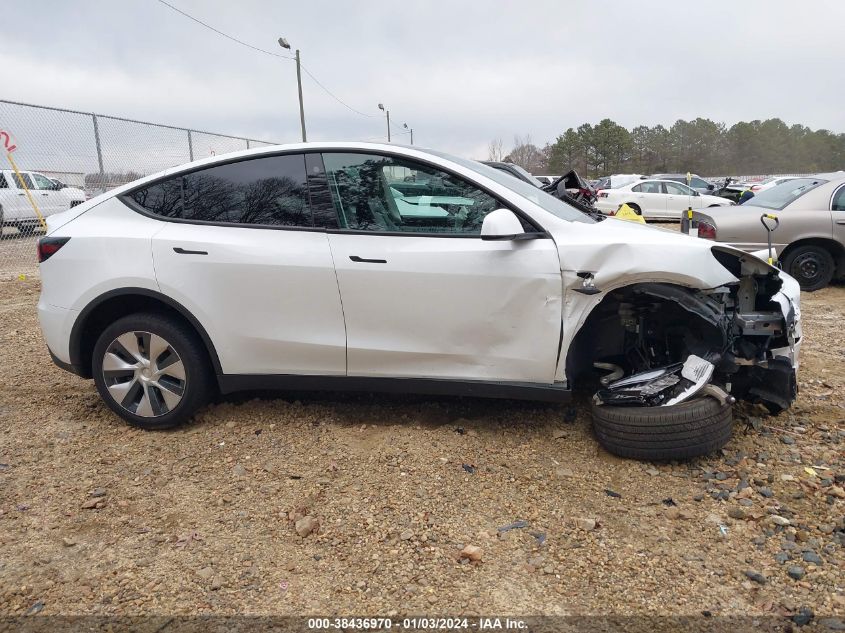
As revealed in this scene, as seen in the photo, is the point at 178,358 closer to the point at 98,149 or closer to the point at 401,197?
the point at 401,197

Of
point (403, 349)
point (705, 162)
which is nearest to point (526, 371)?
point (403, 349)

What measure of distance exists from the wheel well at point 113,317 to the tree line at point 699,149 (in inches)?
2173

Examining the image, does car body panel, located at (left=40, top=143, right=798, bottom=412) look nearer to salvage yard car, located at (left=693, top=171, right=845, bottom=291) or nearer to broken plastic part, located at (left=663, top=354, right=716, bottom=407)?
broken plastic part, located at (left=663, top=354, right=716, bottom=407)

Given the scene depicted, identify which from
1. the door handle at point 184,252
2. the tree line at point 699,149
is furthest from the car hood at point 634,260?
the tree line at point 699,149

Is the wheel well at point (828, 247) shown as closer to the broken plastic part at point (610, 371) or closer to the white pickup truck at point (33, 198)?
the broken plastic part at point (610, 371)

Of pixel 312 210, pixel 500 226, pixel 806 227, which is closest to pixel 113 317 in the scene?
→ pixel 312 210

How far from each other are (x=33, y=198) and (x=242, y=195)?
33.6ft

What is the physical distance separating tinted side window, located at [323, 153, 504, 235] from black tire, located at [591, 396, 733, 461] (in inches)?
49.0

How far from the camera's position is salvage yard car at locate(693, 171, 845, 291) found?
6.77 m

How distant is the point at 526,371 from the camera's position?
296 cm

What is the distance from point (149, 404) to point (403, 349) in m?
1.53

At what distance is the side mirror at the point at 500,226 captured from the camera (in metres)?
2.72

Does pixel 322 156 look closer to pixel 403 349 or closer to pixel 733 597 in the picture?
pixel 403 349

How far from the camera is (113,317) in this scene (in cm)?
342
